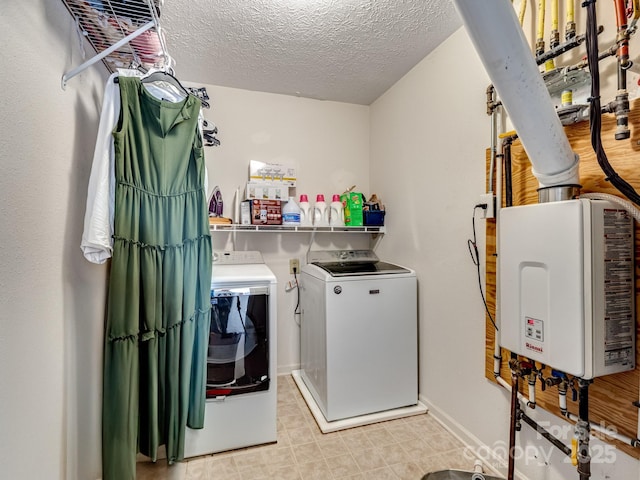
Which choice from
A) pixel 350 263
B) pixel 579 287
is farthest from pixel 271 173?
pixel 579 287

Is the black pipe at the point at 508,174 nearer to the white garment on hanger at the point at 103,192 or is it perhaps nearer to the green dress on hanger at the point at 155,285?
the green dress on hanger at the point at 155,285

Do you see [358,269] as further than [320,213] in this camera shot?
No

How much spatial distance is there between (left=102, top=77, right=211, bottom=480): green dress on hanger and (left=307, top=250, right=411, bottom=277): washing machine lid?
0.91m

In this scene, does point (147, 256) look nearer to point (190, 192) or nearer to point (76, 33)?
point (190, 192)

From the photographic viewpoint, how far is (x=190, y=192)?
1508mm

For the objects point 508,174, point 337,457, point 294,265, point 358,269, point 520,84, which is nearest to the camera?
point 520,84

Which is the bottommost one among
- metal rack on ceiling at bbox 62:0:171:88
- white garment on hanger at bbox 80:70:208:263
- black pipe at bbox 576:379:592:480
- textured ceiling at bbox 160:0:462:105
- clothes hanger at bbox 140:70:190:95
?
black pipe at bbox 576:379:592:480

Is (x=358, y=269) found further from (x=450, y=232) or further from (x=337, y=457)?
(x=337, y=457)

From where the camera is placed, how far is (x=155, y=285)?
1355mm

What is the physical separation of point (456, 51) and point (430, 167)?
68 cm

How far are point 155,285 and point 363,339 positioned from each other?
1294 mm

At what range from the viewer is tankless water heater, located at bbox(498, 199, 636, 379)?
986mm

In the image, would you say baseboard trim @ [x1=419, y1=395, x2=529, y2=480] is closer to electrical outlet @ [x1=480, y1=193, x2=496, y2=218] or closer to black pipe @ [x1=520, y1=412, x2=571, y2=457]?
black pipe @ [x1=520, y1=412, x2=571, y2=457]

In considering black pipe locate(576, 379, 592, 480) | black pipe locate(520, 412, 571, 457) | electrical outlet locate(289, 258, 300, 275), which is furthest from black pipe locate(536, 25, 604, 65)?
electrical outlet locate(289, 258, 300, 275)
